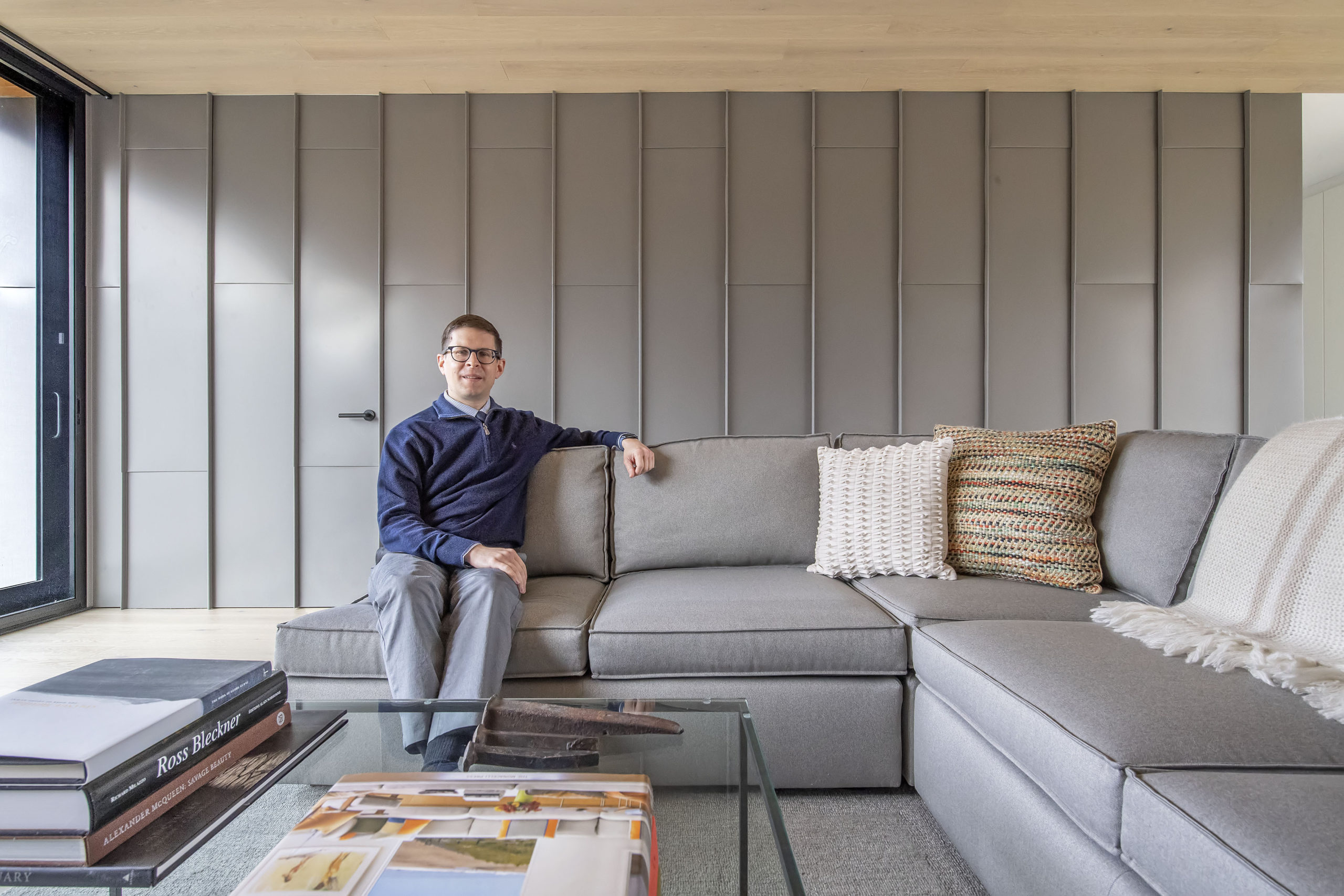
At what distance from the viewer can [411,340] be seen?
3516 millimetres

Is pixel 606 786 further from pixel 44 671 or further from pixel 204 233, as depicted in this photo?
pixel 204 233

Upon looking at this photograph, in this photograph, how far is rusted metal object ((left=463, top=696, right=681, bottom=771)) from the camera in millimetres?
868

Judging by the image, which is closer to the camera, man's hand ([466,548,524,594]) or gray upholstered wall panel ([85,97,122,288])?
man's hand ([466,548,524,594])

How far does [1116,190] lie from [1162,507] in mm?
2615

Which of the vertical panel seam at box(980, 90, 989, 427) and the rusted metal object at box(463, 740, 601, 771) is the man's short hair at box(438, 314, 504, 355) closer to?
the rusted metal object at box(463, 740, 601, 771)

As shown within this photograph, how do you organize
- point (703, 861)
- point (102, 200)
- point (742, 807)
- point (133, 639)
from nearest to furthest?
point (703, 861)
point (742, 807)
point (133, 639)
point (102, 200)

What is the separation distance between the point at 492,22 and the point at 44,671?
10.2ft

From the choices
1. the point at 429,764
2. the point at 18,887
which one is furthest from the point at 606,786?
the point at 18,887

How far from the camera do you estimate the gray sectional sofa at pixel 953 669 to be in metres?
0.81

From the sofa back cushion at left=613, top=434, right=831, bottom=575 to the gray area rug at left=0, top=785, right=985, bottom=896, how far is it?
0.89m

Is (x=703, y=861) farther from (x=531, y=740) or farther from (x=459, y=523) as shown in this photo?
(x=459, y=523)

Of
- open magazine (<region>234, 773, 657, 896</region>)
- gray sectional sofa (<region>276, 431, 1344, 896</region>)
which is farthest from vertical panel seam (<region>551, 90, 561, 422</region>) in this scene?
open magazine (<region>234, 773, 657, 896</region>)

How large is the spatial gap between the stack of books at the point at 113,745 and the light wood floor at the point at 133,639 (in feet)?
6.83

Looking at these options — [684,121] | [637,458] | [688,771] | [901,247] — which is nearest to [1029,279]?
[901,247]
